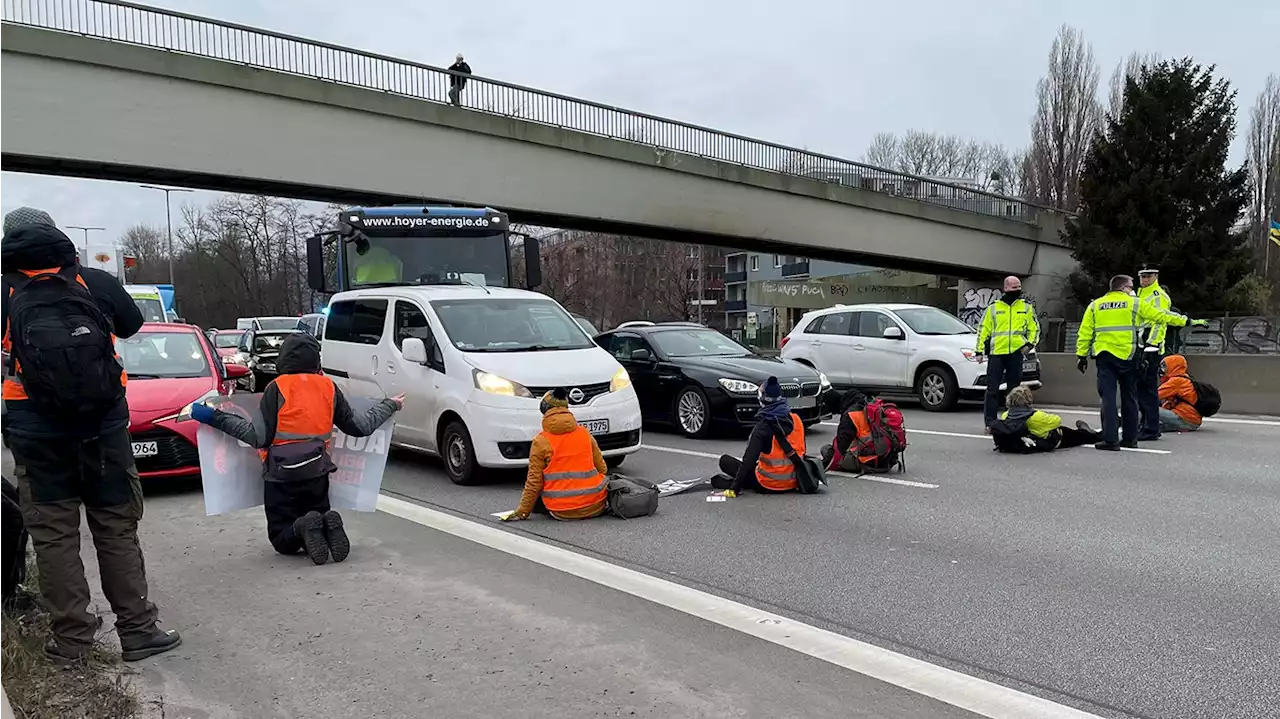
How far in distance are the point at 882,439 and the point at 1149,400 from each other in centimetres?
401

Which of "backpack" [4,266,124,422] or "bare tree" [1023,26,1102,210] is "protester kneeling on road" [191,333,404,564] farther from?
"bare tree" [1023,26,1102,210]

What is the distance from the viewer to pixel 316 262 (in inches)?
512

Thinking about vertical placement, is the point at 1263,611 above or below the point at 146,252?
below

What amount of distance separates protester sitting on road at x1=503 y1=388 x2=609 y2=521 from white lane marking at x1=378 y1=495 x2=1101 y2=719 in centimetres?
48

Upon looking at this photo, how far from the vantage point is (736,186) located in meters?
26.5

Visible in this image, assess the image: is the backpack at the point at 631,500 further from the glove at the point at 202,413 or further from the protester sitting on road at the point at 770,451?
the glove at the point at 202,413

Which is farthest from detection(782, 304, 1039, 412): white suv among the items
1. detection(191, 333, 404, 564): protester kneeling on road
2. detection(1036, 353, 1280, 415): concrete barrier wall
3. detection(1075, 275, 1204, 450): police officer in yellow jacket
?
detection(191, 333, 404, 564): protester kneeling on road

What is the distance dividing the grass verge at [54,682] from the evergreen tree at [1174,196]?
32.3 m

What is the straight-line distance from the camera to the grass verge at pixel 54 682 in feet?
11.5

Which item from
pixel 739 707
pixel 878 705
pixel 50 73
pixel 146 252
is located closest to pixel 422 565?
pixel 739 707

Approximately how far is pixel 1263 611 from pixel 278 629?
502 centimetres

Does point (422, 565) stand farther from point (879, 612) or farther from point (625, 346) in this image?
point (625, 346)

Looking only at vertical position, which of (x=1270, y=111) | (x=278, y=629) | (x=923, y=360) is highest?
(x=1270, y=111)

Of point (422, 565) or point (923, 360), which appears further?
point (923, 360)
